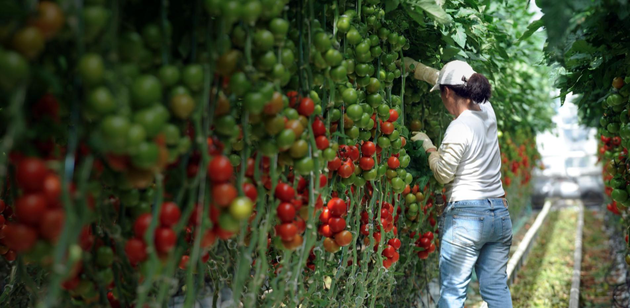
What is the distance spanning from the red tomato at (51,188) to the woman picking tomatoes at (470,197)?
4.76 ft

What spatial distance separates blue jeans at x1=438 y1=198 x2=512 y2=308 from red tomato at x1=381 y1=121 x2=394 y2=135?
0.44 metres

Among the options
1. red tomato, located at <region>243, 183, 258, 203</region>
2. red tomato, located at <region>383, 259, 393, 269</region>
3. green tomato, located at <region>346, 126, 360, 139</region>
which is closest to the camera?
red tomato, located at <region>243, 183, 258, 203</region>

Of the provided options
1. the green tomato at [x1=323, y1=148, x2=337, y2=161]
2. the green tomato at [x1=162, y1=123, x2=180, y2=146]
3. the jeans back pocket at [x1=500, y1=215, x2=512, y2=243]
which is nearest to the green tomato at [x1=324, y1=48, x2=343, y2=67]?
the green tomato at [x1=323, y1=148, x2=337, y2=161]

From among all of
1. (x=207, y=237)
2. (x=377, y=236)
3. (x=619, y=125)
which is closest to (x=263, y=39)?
(x=207, y=237)

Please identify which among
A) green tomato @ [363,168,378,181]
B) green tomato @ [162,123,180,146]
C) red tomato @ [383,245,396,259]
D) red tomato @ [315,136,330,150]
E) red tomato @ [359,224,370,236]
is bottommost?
red tomato @ [383,245,396,259]

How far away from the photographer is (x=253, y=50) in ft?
3.56

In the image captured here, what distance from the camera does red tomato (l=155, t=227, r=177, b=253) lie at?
884 mm

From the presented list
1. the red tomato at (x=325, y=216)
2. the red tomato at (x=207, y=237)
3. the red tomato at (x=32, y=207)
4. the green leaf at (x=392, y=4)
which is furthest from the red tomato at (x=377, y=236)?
the red tomato at (x=32, y=207)

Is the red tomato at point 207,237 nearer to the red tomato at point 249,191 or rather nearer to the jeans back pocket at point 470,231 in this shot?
the red tomato at point 249,191

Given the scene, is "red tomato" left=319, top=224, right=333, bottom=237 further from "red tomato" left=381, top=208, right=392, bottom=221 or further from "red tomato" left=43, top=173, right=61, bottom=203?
"red tomato" left=43, top=173, right=61, bottom=203

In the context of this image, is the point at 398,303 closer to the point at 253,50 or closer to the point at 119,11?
the point at 253,50

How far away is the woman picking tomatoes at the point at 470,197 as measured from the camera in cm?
190

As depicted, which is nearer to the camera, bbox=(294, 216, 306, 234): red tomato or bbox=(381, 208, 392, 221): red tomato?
bbox=(294, 216, 306, 234): red tomato

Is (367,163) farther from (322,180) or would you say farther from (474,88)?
(474,88)
